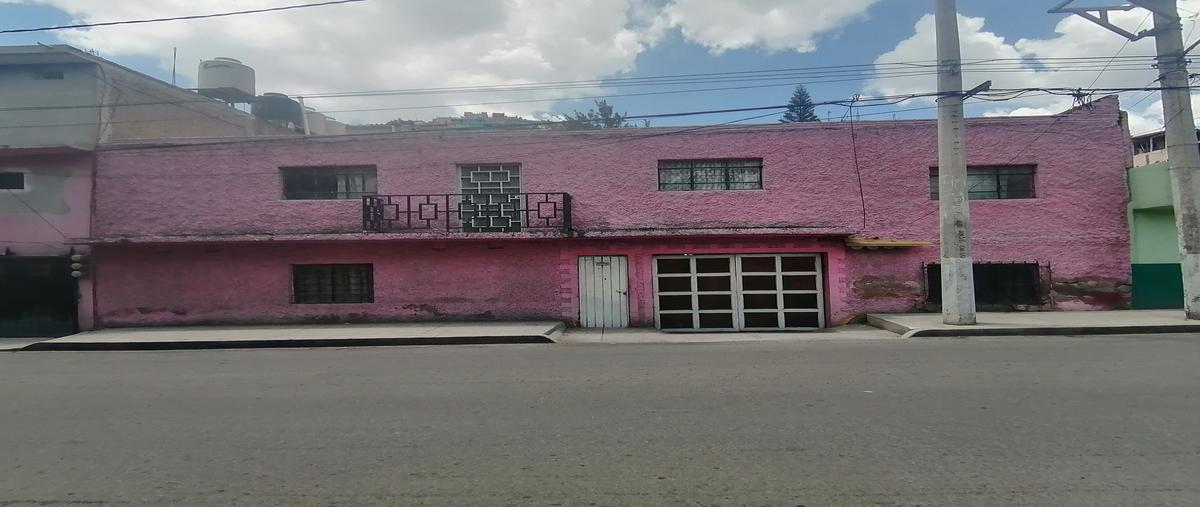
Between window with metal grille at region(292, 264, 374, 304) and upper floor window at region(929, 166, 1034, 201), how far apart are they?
1302 cm

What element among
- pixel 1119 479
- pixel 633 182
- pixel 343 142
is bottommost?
pixel 1119 479

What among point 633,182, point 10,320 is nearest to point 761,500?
point 633,182

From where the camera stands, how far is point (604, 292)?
14.3 metres

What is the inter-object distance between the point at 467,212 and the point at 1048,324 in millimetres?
11712

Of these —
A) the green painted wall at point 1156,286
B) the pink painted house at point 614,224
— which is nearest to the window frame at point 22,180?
the pink painted house at point 614,224

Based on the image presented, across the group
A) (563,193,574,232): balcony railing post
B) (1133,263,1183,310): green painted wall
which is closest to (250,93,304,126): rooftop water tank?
(563,193,574,232): balcony railing post

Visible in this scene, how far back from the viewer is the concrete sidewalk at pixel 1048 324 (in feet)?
36.4

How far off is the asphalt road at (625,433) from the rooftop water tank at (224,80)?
579 inches

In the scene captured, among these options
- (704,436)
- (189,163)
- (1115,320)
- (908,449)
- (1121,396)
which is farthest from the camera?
(189,163)

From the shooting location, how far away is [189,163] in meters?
14.9

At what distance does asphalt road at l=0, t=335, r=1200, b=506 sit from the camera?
3697 mm

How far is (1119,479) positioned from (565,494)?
3220 mm

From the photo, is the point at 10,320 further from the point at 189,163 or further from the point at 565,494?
the point at 565,494

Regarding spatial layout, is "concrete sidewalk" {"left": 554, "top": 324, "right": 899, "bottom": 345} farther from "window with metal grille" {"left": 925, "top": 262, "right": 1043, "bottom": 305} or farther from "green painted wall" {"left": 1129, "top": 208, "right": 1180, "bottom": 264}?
"green painted wall" {"left": 1129, "top": 208, "right": 1180, "bottom": 264}
